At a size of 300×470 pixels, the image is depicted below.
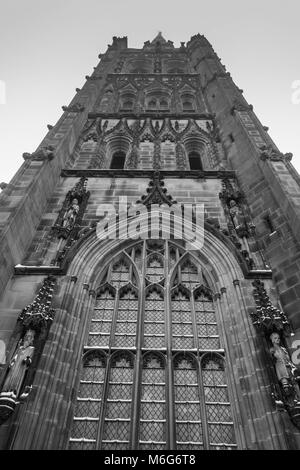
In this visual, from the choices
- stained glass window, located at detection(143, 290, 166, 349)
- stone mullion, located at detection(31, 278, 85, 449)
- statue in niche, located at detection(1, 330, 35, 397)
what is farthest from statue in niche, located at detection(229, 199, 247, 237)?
statue in niche, located at detection(1, 330, 35, 397)

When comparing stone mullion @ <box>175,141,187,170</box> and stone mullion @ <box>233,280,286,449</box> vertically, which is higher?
stone mullion @ <box>175,141,187,170</box>

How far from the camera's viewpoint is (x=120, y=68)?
86.0 feet

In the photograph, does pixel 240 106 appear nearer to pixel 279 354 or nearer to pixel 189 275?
pixel 189 275

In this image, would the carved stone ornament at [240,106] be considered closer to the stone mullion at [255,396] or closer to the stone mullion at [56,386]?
the stone mullion at [255,396]

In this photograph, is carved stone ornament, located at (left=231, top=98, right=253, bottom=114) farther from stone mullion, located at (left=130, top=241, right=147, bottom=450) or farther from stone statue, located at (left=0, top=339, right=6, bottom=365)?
stone statue, located at (left=0, top=339, right=6, bottom=365)

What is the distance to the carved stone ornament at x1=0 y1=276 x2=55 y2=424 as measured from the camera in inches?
231

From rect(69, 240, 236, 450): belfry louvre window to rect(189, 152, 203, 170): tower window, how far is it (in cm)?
634

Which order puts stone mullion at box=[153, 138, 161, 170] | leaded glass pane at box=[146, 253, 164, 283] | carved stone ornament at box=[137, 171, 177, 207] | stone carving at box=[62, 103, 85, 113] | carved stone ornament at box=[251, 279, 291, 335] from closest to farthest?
1. carved stone ornament at box=[251, 279, 291, 335]
2. leaded glass pane at box=[146, 253, 164, 283]
3. carved stone ornament at box=[137, 171, 177, 207]
4. stone mullion at box=[153, 138, 161, 170]
5. stone carving at box=[62, 103, 85, 113]

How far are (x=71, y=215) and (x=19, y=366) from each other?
4.87 meters

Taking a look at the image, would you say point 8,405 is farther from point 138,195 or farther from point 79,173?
point 79,173

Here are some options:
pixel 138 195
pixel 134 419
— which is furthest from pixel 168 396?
pixel 138 195

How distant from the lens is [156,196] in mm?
11477

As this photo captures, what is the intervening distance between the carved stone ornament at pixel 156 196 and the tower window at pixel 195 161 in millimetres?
3501

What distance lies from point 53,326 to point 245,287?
3961 mm
